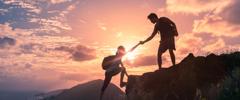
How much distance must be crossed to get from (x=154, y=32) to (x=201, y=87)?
12.1 ft

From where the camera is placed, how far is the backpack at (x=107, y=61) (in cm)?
1872

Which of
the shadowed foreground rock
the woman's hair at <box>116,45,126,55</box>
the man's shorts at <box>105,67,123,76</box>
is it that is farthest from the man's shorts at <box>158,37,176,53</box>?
the man's shorts at <box>105,67,123,76</box>

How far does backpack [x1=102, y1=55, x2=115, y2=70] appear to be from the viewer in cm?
1872

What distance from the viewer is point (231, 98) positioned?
29.5 ft

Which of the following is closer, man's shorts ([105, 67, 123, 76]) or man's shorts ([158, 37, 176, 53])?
man's shorts ([158, 37, 176, 53])

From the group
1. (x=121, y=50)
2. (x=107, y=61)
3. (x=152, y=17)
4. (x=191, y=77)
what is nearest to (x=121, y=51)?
(x=121, y=50)

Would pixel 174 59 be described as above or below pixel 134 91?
above

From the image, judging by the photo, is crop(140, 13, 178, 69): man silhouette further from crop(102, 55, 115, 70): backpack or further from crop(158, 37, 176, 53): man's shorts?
crop(102, 55, 115, 70): backpack

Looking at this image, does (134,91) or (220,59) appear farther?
(134,91)

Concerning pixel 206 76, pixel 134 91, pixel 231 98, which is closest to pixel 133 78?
pixel 134 91

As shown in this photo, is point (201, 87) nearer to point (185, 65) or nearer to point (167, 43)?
point (185, 65)

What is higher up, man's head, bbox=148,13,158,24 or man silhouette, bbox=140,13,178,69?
man's head, bbox=148,13,158,24

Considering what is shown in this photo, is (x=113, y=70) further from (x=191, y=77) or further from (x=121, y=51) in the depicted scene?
(x=191, y=77)

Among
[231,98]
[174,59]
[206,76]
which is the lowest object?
[231,98]
